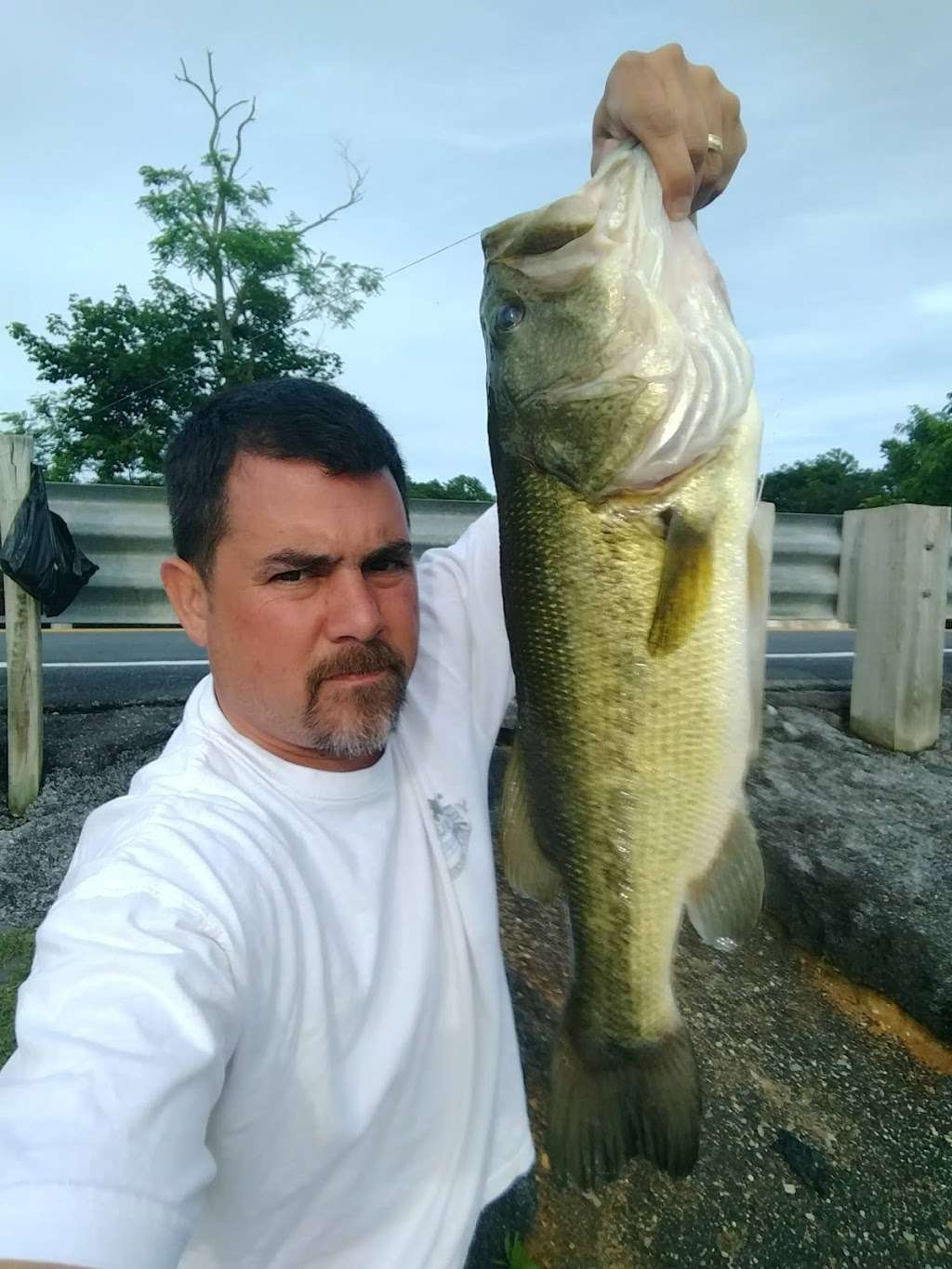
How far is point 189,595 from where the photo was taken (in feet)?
6.11

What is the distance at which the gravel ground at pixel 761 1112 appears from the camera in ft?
7.85

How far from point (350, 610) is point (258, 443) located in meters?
0.40

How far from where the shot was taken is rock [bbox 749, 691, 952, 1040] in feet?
10.5

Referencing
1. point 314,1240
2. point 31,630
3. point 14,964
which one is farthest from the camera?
point 31,630

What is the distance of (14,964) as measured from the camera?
3.06m

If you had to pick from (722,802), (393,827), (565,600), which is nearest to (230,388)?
(565,600)

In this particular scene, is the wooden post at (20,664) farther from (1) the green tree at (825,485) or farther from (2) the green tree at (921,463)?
(1) the green tree at (825,485)

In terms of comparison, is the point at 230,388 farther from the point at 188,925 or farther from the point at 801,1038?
the point at 801,1038

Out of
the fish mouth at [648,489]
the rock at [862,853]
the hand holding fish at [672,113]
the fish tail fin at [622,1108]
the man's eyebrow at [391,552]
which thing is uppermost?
the hand holding fish at [672,113]

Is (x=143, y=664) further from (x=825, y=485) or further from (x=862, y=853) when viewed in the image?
(x=825, y=485)

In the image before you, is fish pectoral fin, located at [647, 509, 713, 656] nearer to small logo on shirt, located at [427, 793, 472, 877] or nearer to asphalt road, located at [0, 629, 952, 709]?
small logo on shirt, located at [427, 793, 472, 877]

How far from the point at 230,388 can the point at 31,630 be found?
245cm

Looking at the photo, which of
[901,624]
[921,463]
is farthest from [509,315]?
[921,463]

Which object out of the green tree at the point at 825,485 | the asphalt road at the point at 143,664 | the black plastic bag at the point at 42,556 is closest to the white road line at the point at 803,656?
the asphalt road at the point at 143,664
